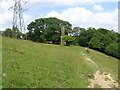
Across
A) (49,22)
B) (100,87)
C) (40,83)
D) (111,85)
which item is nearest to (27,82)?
(40,83)

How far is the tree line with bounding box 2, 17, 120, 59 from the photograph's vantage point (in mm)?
42250

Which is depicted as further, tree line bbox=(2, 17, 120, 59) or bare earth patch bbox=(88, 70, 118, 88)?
tree line bbox=(2, 17, 120, 59)

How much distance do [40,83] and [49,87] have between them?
57 cm

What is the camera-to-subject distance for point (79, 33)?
6119cm

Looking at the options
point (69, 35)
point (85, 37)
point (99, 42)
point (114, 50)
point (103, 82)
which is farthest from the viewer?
point (85, 37)

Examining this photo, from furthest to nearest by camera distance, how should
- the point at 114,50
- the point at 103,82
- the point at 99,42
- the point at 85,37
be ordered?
the point at 85,37 < the point at 99,42 < the point at 114,50 < the point at 103,82

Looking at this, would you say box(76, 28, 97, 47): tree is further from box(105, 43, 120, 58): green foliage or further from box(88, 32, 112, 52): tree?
box(105, 43, 120, 58): green foliage

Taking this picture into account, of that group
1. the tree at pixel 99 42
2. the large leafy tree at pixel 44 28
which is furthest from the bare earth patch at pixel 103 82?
the large leafy tree at pixel 44 28

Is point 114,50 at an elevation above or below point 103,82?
above

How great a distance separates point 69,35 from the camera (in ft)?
155

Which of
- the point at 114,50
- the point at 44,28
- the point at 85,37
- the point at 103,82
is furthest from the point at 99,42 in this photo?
the point at 103,82

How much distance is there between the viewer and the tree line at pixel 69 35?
42.2 metres

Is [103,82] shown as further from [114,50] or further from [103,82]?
[114,50]

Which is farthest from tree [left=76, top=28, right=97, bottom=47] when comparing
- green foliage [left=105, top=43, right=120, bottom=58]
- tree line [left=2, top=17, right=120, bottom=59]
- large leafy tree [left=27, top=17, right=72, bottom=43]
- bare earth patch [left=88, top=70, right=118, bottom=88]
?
bare earth patch [left=88, top=70, right=118, bottom=88]
